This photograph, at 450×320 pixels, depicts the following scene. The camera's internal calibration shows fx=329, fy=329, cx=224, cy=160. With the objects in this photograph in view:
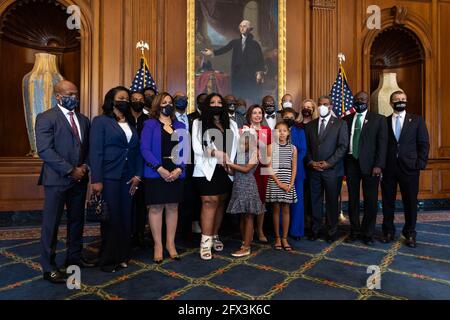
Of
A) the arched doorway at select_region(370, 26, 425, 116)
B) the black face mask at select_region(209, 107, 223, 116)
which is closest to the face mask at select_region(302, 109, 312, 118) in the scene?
the black face mask at select_region(209, 107, 223, 116)

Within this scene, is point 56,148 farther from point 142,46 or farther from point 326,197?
point 142,46

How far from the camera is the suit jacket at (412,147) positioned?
12.9ft

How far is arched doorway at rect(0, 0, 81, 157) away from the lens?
19.2 feet

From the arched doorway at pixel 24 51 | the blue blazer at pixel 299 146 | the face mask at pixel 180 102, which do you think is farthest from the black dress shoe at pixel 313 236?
the arched doorway at pixel 24 51

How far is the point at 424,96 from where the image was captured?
6957 millimetres

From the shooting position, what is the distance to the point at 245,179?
11.3 feet

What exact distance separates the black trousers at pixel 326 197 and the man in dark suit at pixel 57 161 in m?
2.68

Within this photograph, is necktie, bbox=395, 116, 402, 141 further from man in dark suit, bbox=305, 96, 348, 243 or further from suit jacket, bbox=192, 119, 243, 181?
suit jacket, bbox=192, 119, 243, 181

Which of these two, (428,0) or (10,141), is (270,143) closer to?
(10,141)

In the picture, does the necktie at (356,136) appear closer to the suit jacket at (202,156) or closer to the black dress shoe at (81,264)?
the suit jacket at (202,156)

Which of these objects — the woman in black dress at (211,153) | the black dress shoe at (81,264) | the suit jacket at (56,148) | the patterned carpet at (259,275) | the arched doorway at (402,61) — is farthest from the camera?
the arched doorway at (402,61)

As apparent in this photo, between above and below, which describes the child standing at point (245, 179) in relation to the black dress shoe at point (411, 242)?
above

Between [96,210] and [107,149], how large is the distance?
1.81 ft
